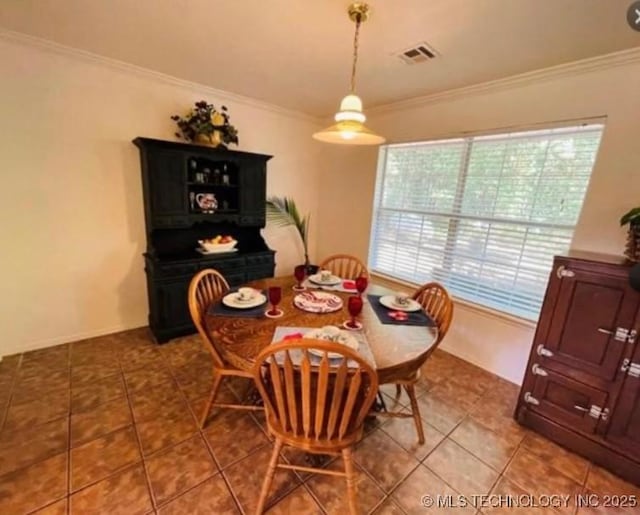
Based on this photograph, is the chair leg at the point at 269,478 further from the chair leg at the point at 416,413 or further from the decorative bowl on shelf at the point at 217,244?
the decorative bowl on shelf at the point at 217,244

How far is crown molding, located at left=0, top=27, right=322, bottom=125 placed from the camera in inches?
80.7

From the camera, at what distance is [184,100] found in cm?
276

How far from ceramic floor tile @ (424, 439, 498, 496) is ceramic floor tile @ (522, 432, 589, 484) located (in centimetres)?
39

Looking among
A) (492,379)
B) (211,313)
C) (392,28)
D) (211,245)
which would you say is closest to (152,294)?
(211,245)

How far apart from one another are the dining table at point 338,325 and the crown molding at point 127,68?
7.69 ft

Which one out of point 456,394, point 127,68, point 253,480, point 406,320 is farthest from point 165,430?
point 127,68

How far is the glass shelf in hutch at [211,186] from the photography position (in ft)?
9.31

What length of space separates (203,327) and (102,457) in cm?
84

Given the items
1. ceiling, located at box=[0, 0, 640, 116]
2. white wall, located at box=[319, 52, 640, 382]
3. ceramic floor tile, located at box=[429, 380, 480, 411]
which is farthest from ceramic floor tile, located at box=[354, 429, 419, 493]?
ceiling, located at box=[0, 0, 640, 116]

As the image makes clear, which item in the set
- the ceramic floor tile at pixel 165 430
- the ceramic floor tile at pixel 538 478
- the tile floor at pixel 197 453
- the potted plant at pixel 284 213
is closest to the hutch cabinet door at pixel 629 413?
the tile floor at pixel 197 453

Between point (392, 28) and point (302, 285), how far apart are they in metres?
1.73

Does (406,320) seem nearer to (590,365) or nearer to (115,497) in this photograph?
(590,365)

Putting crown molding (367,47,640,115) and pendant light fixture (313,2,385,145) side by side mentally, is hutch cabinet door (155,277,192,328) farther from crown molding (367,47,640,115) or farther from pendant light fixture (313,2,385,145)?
crown molding (367,47,640,115)

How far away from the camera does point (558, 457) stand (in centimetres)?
171
